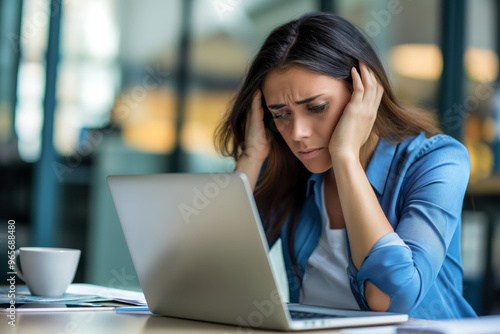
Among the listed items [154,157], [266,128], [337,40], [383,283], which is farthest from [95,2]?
[383,283]

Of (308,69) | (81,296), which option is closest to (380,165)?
(308,69)

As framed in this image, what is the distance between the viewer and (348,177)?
1188 mm

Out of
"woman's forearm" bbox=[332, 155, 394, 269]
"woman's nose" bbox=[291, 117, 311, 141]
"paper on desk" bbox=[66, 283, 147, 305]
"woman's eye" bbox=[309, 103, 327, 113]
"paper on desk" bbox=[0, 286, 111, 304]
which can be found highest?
"woman's eye" bbox=[309, 103, 327, 113]

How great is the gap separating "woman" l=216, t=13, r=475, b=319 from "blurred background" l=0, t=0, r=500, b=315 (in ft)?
5.45

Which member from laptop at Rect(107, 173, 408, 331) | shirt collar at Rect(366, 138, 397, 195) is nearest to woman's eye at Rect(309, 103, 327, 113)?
shirt collar at Rect(366, 138, 397, 195)

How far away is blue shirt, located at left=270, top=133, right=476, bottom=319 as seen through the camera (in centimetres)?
106

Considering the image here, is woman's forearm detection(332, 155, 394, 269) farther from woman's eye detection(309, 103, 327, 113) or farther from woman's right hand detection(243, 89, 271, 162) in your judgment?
woman's right hand detection(243, 89, 271, 162)

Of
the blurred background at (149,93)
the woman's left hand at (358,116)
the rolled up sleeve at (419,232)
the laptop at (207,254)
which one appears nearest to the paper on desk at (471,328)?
the laptop at (207,254)

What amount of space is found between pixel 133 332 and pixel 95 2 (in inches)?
118

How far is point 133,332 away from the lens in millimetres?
794

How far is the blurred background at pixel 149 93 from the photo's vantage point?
10.6ft

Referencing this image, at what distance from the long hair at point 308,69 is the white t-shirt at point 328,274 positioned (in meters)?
0.06

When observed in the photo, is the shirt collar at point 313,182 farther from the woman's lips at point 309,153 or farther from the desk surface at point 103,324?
the desk surface at point 103,324

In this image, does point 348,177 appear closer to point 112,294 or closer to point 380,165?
point 380,165
